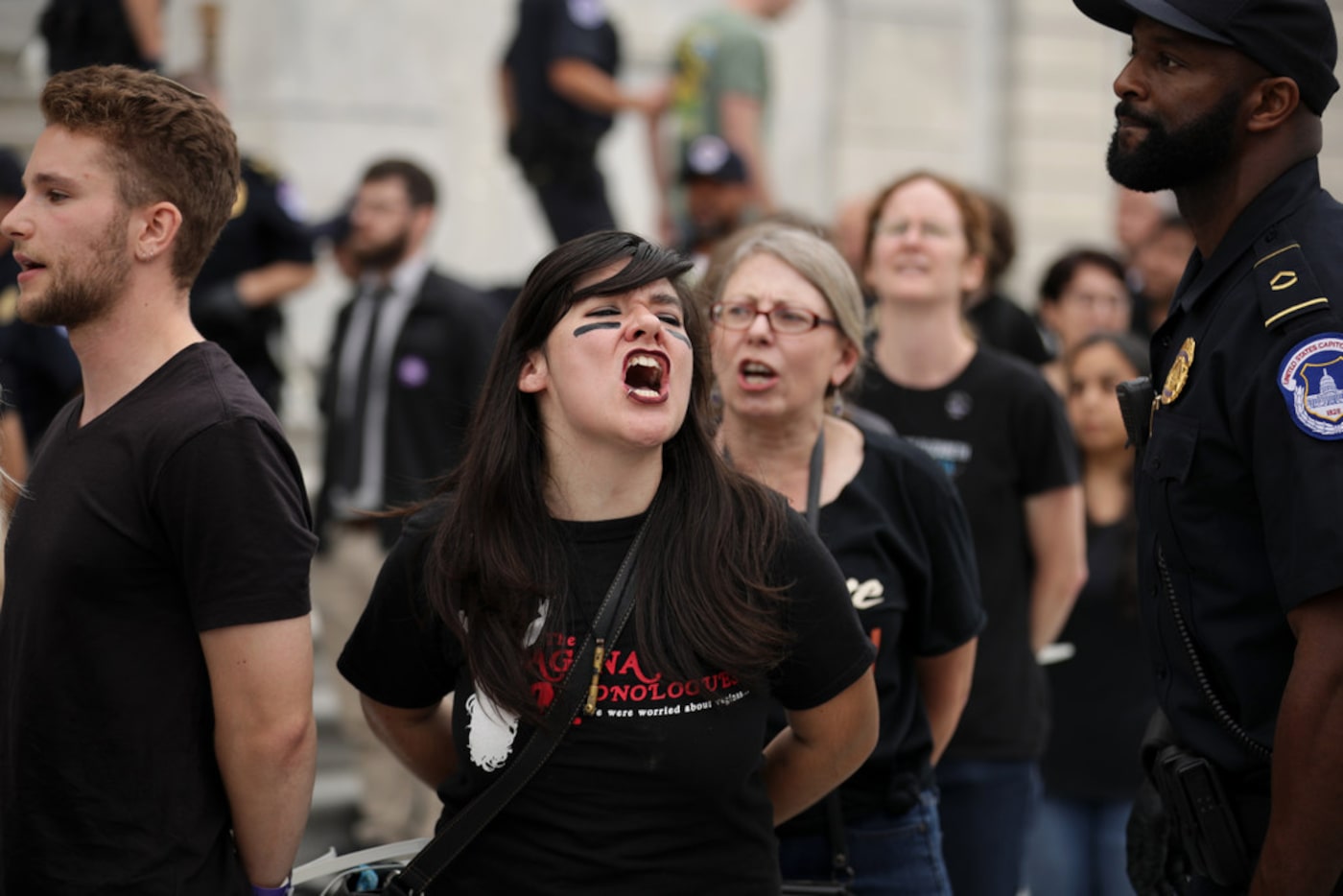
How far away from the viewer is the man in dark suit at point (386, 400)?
6.61 metres

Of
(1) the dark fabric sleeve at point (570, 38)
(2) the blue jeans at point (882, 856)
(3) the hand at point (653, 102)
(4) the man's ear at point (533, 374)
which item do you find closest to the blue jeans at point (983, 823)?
(2) the blue jeans at point (882, 856)

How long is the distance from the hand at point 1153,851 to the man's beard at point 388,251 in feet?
14.8

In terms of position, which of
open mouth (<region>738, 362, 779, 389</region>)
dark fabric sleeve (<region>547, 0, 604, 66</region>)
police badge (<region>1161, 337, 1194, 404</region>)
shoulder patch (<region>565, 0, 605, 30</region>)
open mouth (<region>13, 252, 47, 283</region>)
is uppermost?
shoulder patch (<region>565, 0, 605, 30</region>)

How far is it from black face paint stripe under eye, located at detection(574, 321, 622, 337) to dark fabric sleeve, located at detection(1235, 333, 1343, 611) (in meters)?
1.06

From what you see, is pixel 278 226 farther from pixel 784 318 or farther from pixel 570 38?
pixel 784 318

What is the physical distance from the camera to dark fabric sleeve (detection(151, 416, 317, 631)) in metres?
2.73

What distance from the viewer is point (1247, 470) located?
107 inches

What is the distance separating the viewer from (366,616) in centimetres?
302

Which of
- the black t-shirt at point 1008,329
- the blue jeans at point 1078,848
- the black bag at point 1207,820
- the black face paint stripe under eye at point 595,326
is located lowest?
the blue jeans at point 1078,848

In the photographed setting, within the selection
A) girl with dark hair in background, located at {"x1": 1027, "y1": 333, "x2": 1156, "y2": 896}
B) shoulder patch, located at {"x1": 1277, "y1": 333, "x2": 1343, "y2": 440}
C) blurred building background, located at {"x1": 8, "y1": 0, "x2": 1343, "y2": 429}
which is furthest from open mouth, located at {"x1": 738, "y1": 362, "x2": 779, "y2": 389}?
blurred building background, located at {"x1": 8, "y1": 0, "x2": 1343, "y2": 429}

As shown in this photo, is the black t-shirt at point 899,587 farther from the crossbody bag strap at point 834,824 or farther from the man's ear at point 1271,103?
the man's ear at point 1271,103

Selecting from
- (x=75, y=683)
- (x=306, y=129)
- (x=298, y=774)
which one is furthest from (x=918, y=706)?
(x=306, y=129)

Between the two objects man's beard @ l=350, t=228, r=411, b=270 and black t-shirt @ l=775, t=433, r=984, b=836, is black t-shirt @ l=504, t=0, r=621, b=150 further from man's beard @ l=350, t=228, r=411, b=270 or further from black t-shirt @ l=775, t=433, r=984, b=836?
black t-shirt @ l=775, t=433, r=984, b=836

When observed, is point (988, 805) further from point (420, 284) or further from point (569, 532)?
point (420, 284)
